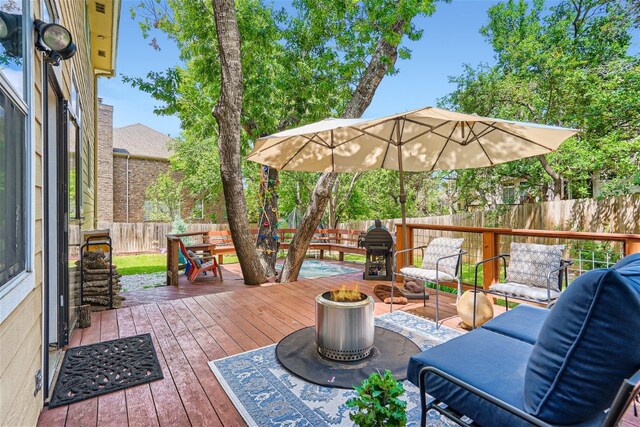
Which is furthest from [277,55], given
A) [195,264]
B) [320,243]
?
[320,243]

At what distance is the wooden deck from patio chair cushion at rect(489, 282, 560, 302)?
0.68m

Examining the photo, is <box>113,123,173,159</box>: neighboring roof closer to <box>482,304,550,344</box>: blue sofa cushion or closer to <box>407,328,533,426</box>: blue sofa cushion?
<box>482,304,550,344</box>: blue sofa cushion

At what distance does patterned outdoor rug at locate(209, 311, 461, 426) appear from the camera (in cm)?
195

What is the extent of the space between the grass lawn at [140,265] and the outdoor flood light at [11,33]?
28.7 feet

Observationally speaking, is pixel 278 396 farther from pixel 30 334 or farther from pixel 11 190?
pixel 11 190

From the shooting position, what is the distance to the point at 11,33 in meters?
1.47

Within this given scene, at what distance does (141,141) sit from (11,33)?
21.9 meters

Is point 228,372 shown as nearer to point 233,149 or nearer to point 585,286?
point 585,286

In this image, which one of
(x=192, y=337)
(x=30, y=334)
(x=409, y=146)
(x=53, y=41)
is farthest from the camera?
(x=409, y=146)

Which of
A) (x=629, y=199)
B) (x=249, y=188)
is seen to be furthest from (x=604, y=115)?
(x=249, y=188)

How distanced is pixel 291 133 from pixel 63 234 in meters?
2.16

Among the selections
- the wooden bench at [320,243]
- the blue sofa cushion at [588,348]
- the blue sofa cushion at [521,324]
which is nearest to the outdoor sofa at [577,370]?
the blue sofa cushion at [588,348]

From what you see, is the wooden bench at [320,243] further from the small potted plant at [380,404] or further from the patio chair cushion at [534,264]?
the small potted plant at [380,404]

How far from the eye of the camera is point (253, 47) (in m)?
7.17
